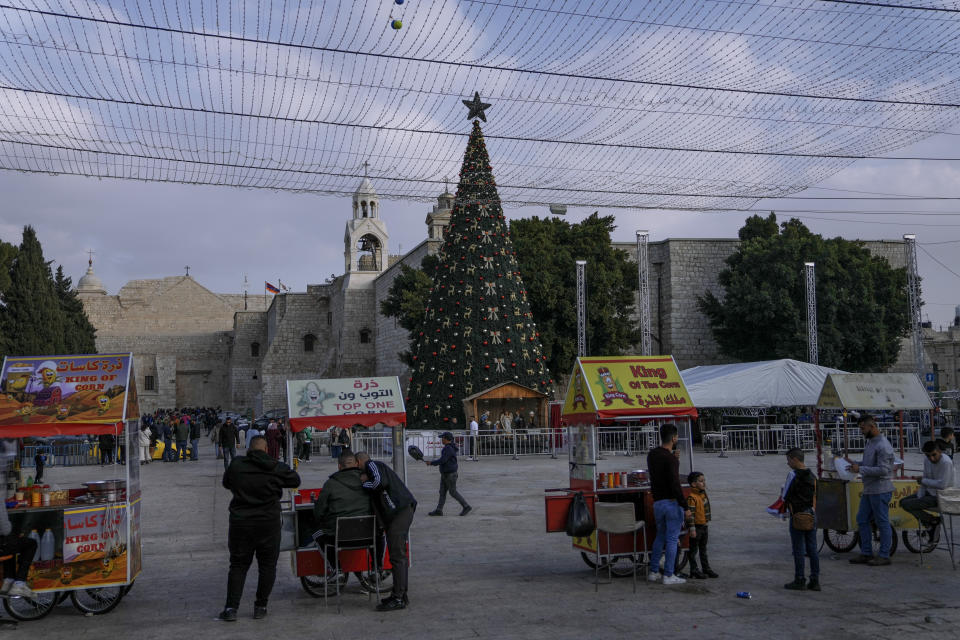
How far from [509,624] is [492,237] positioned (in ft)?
67.9

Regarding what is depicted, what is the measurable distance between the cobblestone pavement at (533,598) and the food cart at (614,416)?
1.28 feet

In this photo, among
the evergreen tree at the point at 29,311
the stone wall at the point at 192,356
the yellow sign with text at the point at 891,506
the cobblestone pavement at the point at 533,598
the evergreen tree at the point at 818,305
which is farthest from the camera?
the stone wall at the point at 192,356

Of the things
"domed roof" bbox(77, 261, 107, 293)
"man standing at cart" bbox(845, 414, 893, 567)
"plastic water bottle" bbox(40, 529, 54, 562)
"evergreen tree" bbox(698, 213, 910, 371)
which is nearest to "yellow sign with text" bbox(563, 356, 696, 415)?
"man standing at cart" bbox(845, 414, 893, 567)

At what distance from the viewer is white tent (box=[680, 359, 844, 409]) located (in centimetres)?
2297

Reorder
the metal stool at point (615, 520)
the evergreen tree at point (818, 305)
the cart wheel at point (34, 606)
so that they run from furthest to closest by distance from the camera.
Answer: the evergreen tree at point (818, 305)
the metal stool at point (615, 520)
the cart wheel at point (34, 606)

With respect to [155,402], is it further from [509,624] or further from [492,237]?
[509,624]

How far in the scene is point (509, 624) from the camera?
20.8ft

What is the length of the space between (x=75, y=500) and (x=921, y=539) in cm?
848

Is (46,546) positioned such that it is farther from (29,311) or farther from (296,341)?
(296,341)

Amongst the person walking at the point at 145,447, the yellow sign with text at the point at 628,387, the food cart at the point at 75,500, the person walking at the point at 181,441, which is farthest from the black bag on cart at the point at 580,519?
the person walking at the point at 181,441

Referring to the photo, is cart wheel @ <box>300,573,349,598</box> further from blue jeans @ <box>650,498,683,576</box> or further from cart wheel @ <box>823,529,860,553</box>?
cart wheel @ <box>823,529,860,553</box>

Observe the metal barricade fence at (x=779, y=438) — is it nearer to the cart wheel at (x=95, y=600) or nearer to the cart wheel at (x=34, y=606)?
the cart wheel at (x=95, y=600)

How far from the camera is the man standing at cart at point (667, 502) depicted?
296 inches

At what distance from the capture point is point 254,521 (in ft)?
21.8
